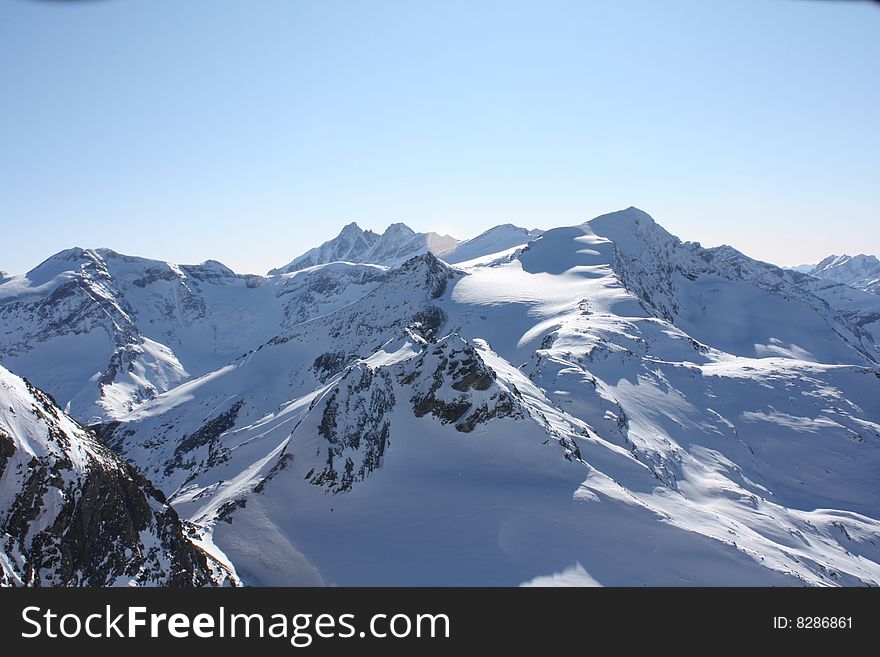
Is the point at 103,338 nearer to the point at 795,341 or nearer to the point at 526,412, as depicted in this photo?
the point at 526,412

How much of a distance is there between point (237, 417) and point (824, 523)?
8803cm

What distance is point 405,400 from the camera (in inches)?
1838

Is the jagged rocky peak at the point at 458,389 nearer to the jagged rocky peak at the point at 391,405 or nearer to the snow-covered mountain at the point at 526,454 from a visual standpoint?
the jagged rocky peak at the point at 391,405

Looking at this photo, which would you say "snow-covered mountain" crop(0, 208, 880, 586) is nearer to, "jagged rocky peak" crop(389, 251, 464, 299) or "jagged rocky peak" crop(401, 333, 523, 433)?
"jagged rocky peak" crop(401, 333, 523, 433)

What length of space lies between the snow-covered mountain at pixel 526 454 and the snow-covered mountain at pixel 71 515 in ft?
22.0

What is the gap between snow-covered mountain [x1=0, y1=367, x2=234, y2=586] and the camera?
2238 centimetres

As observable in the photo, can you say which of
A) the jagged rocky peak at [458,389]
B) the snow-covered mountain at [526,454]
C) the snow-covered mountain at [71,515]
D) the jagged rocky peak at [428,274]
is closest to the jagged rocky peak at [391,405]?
the jagged rocky peak at [458,389]

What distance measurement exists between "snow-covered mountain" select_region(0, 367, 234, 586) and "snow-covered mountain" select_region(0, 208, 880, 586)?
22.0ft

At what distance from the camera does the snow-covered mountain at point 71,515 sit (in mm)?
22375

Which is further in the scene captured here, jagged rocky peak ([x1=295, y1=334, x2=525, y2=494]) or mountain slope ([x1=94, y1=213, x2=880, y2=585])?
jagged rocky peak ([x1=295, y1=334, x2=525, y2=494])

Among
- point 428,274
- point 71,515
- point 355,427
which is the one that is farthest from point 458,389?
point 428,274

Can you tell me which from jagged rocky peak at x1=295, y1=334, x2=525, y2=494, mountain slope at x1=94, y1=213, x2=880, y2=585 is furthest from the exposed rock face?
mountain slope at x1=94, y1=213, x2=880, y2=585

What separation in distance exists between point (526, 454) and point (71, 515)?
2773cm

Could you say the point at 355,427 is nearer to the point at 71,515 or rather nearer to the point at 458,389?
the point at 458,389
